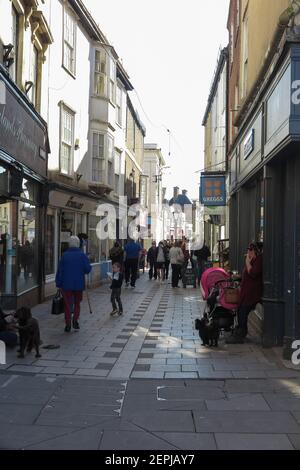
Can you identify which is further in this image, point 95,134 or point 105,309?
point 95,134

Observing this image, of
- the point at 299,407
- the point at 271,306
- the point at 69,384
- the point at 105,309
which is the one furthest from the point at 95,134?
the point at 299,407

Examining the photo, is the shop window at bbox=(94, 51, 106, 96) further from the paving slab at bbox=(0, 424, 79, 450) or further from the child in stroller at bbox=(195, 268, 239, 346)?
the paving slab at bbox=(0, 424, 79, 450)

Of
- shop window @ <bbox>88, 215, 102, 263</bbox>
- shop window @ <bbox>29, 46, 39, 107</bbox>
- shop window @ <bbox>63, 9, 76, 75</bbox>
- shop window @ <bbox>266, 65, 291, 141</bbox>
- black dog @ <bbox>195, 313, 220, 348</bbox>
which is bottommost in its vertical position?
black dog @ <bbox>195, 313, 220, 348</bbox>

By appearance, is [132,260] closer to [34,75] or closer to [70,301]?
[34,75]

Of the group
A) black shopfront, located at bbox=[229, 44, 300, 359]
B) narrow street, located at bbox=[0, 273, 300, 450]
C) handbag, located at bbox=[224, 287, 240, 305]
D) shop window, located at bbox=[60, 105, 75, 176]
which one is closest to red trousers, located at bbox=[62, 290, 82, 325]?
narrow street, located at bbox=[0, 273, 300, 450]

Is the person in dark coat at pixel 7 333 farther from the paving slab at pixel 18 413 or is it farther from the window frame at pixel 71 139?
the window frame at pixel 71 139

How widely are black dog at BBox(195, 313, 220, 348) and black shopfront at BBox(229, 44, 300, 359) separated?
733mm

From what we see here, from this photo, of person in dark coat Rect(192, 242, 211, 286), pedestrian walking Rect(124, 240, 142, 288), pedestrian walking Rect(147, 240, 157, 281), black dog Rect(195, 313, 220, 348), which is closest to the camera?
black dog Rect(195, 313, 220, 348)

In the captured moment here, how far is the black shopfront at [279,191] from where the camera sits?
23.0 ft

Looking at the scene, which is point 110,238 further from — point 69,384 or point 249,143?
point 69,384

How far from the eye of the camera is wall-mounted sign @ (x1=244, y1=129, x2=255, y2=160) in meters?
10.3

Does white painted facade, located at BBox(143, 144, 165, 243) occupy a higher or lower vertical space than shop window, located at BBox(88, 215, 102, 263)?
higher
